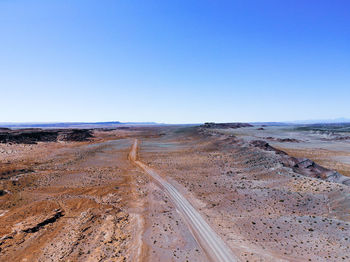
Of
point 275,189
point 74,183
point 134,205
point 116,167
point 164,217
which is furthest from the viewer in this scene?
point 116,167

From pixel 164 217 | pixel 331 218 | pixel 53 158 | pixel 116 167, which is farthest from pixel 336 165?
pixel 53 158

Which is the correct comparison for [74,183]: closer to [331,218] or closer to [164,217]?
[164,217]

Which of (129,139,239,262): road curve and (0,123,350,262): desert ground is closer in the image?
(129,139,239,262): road curve

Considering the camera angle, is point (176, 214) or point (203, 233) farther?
point (176, 214)

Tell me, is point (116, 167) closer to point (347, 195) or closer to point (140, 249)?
point (140, 249)

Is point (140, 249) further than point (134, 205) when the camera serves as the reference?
No

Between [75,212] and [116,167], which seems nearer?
[75,212]

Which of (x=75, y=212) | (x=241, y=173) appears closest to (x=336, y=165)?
(x=241, y=173)

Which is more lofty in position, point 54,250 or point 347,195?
point 347,195

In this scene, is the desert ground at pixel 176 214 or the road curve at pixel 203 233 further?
the desert ground at pixel 176 214

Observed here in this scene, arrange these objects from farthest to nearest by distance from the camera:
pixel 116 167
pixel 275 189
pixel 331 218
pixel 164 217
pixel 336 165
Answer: pixel 336 165 → pixel 116 167 → pixel 275 189 → pixel 164 217 → pixel 331 218
